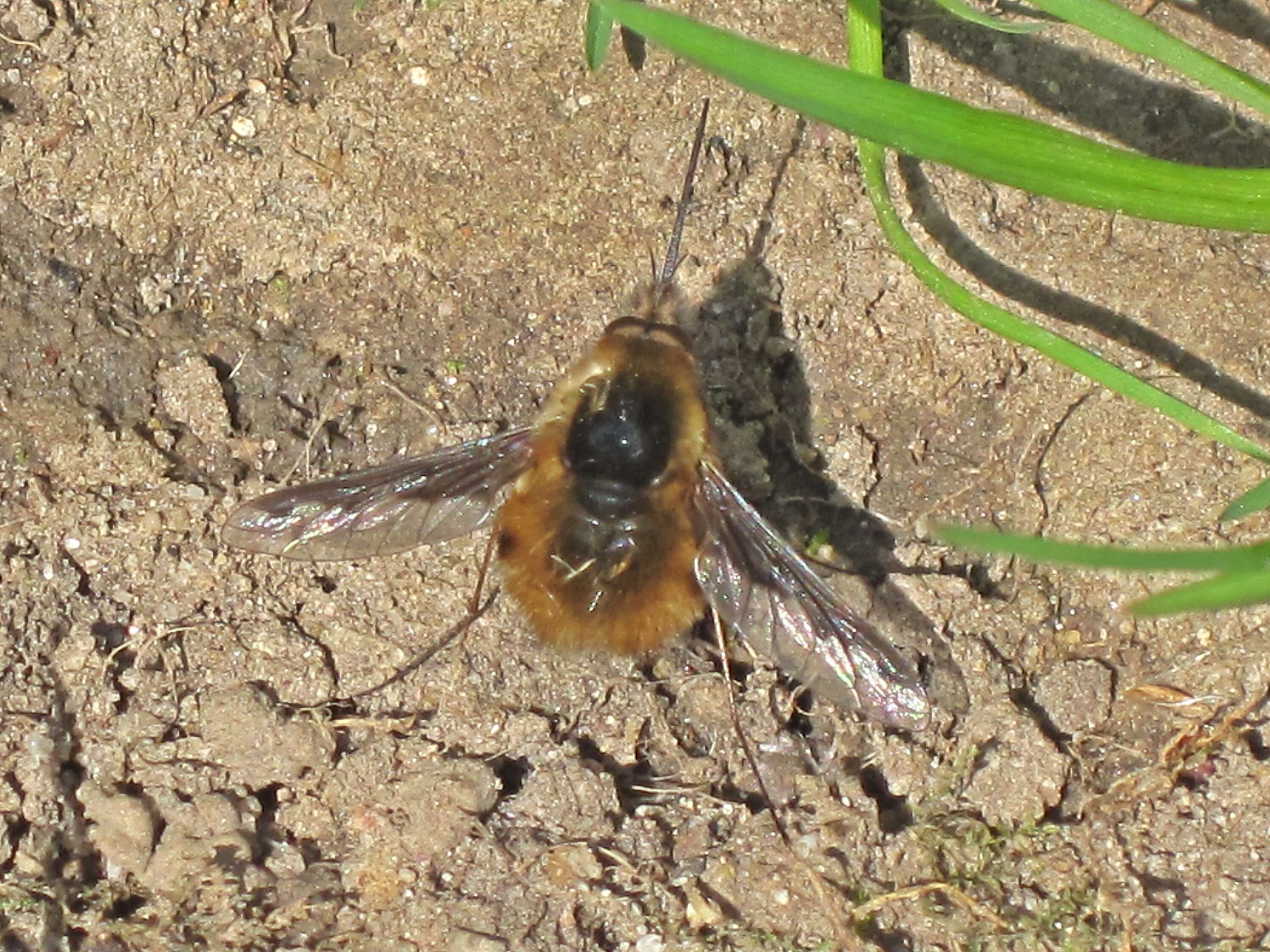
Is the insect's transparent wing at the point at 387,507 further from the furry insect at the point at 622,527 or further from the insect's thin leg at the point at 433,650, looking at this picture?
the insect's thin leg at the point at 433,650

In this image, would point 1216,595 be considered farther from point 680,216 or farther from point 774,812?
point 680,216

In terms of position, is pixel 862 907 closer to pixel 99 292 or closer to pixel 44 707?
pixel 44 707

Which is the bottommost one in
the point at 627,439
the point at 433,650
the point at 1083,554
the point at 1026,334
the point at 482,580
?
the point at 1083,554

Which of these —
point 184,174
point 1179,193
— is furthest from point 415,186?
point 1179,193

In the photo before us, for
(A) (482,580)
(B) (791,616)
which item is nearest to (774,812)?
(B) (791,616)

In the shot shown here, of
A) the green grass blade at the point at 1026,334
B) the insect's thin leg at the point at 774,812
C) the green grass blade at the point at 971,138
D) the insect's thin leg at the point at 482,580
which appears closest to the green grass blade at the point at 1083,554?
the green grass blade at the point at 971,138

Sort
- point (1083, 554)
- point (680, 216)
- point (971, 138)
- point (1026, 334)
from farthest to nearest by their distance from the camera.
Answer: point (680, 216) → point (1026, 334) → point (971, 138) → point (1083, 554)
